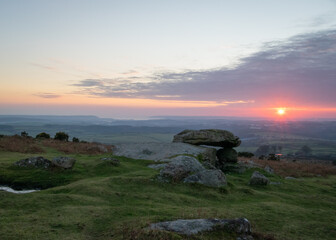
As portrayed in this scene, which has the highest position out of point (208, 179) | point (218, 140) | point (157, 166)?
point (218, 140)

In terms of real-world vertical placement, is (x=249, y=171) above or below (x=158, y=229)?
below

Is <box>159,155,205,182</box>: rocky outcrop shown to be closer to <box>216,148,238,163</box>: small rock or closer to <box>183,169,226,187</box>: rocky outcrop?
<box>183,169,226,187</box>: rocky outcrop

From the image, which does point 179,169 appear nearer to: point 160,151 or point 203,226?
point 203,226

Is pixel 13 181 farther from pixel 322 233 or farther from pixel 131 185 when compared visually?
pixel 322 233

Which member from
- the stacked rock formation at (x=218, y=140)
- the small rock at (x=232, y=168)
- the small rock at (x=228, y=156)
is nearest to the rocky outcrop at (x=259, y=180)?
the small rock at (x=232, y=168)

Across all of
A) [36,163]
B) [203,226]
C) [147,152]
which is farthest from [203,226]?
[147,152]

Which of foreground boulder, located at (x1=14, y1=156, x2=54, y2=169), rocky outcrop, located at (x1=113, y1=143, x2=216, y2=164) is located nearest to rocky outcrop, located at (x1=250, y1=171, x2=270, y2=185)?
rocky outcrop, located at (x1=113, y1=143, x2=216, y2=164)

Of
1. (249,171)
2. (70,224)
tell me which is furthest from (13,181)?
(249,171)

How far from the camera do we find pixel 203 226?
8562 millimetres

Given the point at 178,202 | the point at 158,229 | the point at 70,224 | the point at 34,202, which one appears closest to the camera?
the point at 158,229

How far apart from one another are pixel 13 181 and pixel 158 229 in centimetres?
1392

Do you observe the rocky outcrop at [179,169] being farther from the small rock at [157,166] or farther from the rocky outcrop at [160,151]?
the rocky outcrop at [160,151]

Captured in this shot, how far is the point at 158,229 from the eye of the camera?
8266 mm

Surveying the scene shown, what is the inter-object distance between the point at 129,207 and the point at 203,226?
4.63 metres
